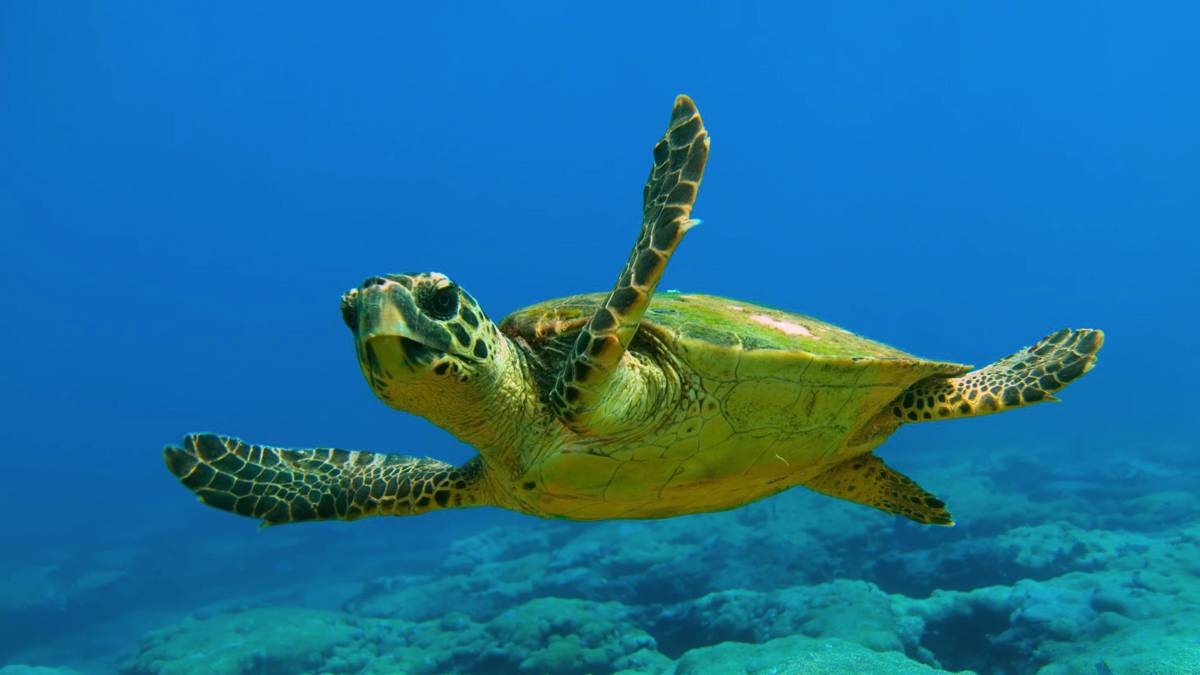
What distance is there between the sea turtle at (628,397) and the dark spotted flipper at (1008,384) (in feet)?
0.04

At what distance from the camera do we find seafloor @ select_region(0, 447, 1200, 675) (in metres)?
7.86

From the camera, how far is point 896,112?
109500mm

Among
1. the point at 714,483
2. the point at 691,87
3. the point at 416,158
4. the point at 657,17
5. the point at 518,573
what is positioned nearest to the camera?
the point at 714,483

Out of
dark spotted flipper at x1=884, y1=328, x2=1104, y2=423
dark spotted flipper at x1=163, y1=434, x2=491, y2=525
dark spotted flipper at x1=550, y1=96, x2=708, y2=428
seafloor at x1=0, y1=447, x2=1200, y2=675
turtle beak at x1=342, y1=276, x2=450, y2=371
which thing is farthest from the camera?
seafloor at x1=0, y1=447, x2=1200, y2=675

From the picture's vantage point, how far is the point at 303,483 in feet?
14.1

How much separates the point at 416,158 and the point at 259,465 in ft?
369

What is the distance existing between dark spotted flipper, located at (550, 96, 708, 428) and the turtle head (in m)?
0.45

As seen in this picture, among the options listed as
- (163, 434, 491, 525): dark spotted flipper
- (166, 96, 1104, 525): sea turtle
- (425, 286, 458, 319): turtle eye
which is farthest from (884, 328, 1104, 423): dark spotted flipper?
(425, 286, 458, 319): turtle eye

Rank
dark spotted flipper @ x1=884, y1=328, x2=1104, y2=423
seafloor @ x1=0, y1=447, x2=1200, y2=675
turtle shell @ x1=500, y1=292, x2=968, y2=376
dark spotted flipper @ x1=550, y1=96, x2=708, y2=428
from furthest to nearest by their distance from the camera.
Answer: seafloor @ x1=0, y1=447, x2=1200, y2=675 → dark spotted flipper @ x1=884, y1=328, x2=1104, y2=423 → turtle shell @ x1=500, y1=292, x2=968, y2=376 → dark spotted flipper @ x1=550, y1=96, x2=708, y2=428

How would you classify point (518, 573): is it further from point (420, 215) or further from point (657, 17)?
point (420, 215)

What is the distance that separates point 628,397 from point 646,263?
2.54 ft

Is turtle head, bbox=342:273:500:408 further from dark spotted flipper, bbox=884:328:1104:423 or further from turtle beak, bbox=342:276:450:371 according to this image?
dark spotted flipper, bbox=884:328:1104:423

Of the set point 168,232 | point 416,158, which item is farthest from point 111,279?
point 416,158

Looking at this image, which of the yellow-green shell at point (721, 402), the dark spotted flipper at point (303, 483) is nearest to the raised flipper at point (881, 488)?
the yellow-green shell at point (721, 402)
